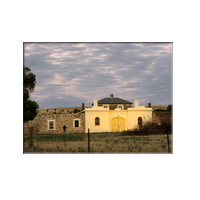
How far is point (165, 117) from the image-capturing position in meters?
27.1

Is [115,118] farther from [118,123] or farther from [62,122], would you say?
[62,122]

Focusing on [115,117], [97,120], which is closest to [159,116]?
[115,117]

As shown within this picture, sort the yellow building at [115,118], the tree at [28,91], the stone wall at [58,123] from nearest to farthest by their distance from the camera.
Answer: the tree at [28,91] → the yellow building at [115,118] → the stone wall at [58,123]

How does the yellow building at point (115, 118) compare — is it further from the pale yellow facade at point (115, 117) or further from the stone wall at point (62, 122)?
the stone wall at point (62, 122)

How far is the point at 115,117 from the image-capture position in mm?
27031

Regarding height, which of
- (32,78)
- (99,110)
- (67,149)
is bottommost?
(67,149)

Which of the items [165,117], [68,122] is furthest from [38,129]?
[165,117]

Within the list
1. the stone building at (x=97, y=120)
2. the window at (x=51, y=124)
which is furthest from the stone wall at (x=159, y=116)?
the window at (x=51, y=124)

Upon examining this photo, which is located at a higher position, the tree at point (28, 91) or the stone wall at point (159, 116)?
the tree at point (28, 91)

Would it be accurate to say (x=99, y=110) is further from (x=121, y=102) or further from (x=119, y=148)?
(x=119, y=148)

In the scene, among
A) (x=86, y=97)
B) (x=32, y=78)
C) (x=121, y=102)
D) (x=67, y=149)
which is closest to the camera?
(x=67, y=149)

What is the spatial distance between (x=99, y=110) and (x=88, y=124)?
187 centimetres

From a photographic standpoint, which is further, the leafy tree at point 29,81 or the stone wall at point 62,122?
the stone wall at point 62,122

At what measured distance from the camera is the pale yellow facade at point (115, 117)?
26.5 meters
